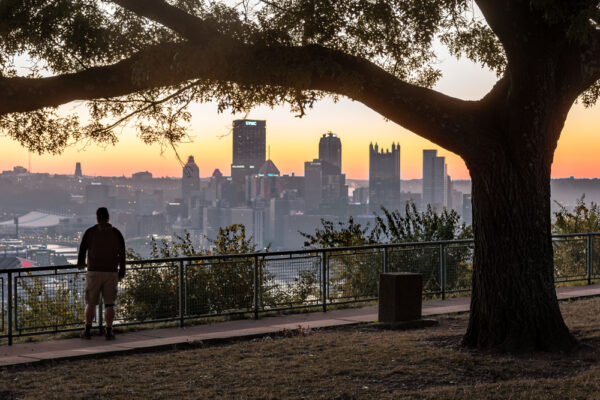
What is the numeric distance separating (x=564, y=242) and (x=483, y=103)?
882 centimetres

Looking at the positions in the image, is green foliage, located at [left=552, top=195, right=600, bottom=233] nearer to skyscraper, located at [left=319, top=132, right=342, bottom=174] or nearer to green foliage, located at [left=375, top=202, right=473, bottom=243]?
green foliage, located at [left=375, top=202, right=473, bottom=243]

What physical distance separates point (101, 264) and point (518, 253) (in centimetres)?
556

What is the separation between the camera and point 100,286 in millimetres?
11102

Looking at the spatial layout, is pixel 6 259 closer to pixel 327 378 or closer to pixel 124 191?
pixel 327 378

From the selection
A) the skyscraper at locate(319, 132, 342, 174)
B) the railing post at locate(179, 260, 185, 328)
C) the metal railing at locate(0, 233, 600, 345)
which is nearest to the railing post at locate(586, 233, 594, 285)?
the metal railing at locate(0, 233, 600, 345)

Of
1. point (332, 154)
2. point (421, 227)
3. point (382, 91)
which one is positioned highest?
point (332, 154)

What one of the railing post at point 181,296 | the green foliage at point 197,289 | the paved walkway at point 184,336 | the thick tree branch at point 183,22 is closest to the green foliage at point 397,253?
the paved walkway at point 184,336

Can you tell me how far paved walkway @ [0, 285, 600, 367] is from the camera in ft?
32.2

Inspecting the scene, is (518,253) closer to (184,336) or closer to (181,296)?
(184,336)

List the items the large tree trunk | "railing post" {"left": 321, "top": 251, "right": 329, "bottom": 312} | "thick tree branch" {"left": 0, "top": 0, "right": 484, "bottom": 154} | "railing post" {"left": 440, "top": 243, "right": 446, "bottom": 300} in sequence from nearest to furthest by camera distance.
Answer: "thick tree branch" {"left": 0, "top": 0, "right": 484, "bottom": 154}
the large tree trunk
"railing post" {"left": 321, "top": 251, "right": 329, "bottom": 312}
"railing post" {"left": 440, "top": 243, "right": 446, "bottom": 300}

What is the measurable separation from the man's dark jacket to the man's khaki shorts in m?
0.07

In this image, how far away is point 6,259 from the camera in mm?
48219

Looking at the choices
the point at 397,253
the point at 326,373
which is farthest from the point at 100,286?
the point at 397,253

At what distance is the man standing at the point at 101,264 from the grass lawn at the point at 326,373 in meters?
1.55
